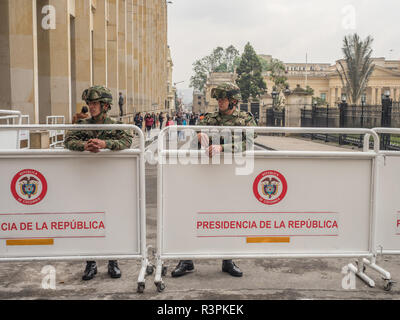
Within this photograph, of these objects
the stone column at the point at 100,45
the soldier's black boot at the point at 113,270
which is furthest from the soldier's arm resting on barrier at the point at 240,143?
the stone column at the point at 100,45

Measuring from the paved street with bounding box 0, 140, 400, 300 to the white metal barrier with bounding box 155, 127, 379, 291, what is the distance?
1.02 feet

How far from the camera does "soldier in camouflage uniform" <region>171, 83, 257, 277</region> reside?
4535 mm

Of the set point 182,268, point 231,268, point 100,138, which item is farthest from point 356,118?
point 100,138

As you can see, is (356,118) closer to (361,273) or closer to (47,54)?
(47,54)

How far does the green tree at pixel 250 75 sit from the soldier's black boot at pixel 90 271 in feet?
331

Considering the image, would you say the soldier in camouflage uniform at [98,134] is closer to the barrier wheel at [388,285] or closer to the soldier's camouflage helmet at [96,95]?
the soldier's camouflage helmet at [96,95]

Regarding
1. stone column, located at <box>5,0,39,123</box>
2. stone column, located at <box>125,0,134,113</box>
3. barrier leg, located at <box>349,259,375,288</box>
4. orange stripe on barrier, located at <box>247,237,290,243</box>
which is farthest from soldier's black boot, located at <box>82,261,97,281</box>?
stone column, located at <box>125,0,134,113</box>

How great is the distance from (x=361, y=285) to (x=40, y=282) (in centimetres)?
350

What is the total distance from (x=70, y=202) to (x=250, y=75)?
103404 millimetres
